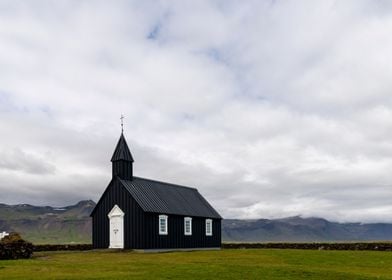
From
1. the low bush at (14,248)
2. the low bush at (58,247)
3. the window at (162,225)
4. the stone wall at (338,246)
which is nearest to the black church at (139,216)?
the window at (162,225)

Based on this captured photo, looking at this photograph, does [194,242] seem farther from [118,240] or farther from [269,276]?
[269,276]

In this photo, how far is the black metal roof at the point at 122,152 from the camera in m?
51.4

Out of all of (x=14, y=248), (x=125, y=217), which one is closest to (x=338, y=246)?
(x=125, y=217)

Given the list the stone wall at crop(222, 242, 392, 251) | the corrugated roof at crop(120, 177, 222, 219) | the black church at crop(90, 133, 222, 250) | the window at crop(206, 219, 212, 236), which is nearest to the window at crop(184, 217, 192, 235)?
the black church at crop(90, 133, 222, 250)

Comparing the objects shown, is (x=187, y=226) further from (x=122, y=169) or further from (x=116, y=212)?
(x=122, y=169)

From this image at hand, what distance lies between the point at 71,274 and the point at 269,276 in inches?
373

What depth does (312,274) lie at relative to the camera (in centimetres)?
2586

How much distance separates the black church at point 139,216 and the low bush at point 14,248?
39.4ft

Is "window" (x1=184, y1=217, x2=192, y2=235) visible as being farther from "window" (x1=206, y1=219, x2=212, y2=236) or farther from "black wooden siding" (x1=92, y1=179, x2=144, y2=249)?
"black wooden siding" (x1=92, y1=179, x2=144, y2=249)

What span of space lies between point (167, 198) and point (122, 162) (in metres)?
6.79

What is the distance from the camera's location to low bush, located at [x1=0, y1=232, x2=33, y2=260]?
3694cm

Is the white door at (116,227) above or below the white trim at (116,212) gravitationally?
below

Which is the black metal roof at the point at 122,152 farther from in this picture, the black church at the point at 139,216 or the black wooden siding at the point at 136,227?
the black wooden siding at the point at 136,227

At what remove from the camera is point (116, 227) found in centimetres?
4978
